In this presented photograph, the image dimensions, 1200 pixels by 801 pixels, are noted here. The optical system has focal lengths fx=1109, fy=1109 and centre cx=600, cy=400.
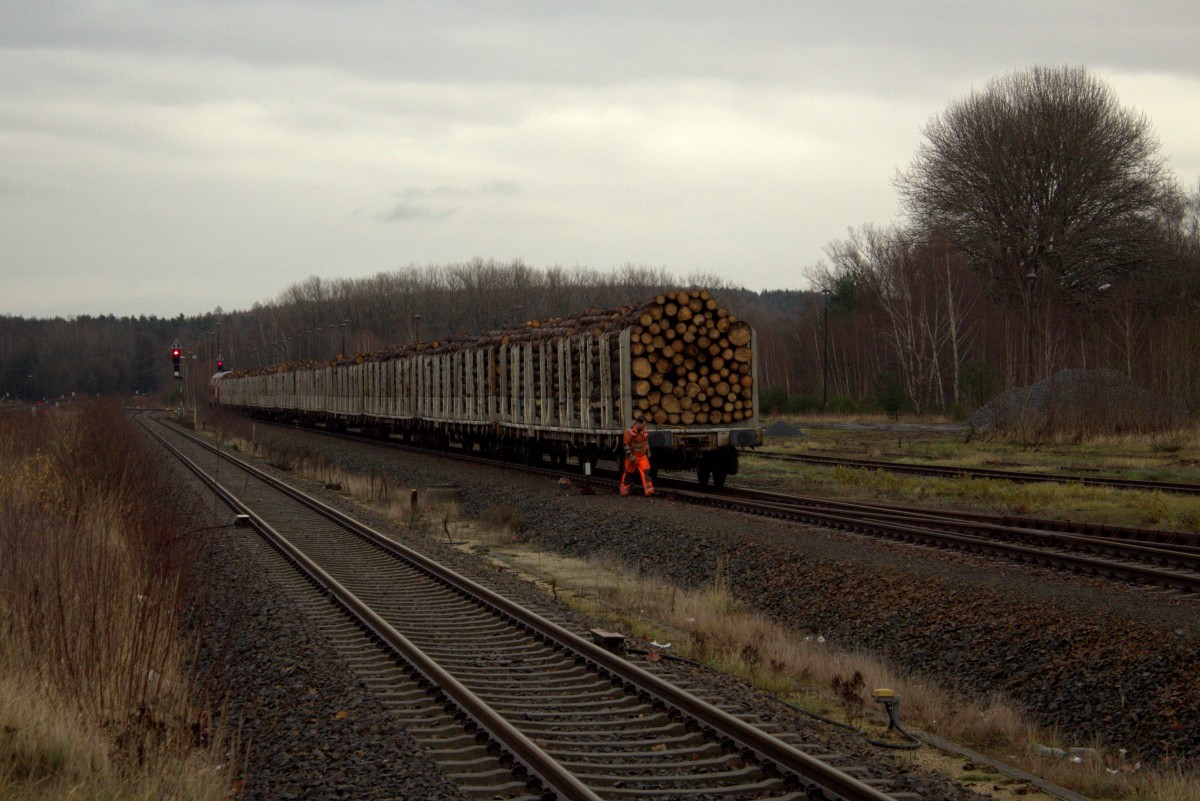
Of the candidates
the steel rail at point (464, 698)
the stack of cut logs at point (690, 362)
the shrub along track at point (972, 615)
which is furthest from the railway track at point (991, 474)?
the steel rail at point (464, 698)

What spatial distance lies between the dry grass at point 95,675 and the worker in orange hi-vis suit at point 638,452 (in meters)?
10.1

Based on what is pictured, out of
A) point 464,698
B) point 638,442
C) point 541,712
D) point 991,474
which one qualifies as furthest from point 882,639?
point 991,474

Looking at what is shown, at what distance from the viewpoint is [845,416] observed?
2270 inches

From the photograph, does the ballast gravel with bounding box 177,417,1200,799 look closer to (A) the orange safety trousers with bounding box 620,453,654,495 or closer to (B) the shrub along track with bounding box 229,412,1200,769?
(B) the shrub along track with bounding box 229,412,1200,769

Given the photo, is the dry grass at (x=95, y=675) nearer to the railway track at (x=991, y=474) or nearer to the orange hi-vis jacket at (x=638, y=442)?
the orange hi-vis jacket at (x=638, y=442)

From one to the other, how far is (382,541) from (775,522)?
583 cm

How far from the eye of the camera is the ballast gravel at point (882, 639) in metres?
6.80

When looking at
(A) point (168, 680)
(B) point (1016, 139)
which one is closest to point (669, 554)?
(A) point (168, 680)

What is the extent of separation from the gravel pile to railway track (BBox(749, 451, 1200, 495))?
24.0 feet

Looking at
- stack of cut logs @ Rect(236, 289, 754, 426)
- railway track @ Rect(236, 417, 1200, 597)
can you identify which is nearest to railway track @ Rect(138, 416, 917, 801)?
railway track @ Rect(236, 417, 1200, 597)

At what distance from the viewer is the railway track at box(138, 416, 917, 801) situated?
601cm

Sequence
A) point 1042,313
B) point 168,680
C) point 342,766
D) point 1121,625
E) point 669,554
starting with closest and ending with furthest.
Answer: point 342,766 → point 168,680 → point 1121,625 → point 669,554 → point 1042,313

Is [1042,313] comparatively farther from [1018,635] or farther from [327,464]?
[1018,635]

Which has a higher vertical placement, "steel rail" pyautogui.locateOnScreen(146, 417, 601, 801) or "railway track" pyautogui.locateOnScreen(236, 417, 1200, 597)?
"railway track" pyautogui.locateOnScreen(236, 417, 1200, 597)
